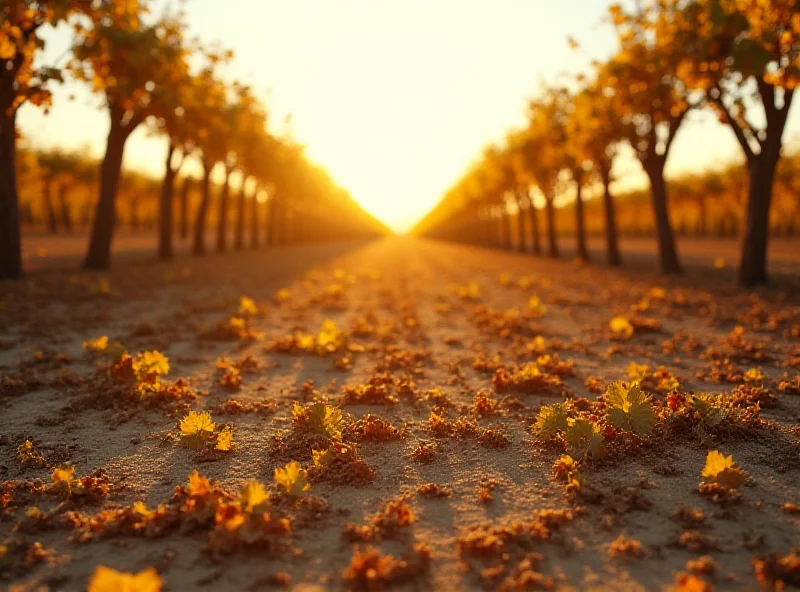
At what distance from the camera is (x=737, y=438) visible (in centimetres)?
501

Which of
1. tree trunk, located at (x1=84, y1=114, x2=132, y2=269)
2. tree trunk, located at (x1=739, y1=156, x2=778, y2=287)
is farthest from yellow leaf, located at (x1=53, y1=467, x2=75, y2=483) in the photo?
tree trunk, located at (x1=84, y1=114, x2=132, y2=269)

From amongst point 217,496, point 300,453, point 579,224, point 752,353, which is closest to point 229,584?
point 217,496

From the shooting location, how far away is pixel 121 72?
53.9ft

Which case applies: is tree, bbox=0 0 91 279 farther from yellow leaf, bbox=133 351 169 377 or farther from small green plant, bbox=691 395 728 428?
small green plant, bbox=691 395 728 428

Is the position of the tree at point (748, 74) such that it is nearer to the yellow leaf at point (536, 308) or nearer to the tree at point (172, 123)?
the yellow leaf at point (536, 308)

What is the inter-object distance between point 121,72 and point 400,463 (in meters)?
16.5

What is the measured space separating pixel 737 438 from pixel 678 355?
395cm

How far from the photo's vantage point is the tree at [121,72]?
48.3 feet

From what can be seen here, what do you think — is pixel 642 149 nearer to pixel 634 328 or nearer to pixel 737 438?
pixel 634 328

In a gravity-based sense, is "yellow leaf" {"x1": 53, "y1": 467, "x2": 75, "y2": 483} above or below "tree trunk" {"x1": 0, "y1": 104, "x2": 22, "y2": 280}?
below

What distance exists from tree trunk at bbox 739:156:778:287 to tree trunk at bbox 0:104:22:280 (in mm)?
20682

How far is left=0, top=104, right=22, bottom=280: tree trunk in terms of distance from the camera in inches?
587

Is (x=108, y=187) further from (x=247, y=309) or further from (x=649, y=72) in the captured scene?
(x=649, y=72)

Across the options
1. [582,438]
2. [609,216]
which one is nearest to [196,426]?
[582,438]
